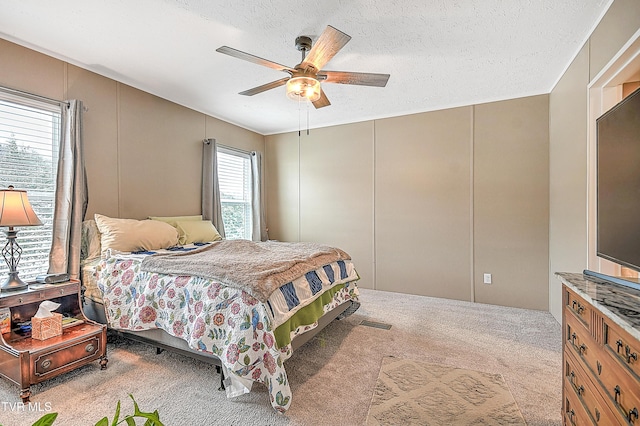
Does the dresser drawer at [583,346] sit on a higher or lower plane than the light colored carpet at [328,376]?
higher

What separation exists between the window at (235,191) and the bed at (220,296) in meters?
1.51

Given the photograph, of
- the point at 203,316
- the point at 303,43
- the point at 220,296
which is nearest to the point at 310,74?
the point at 303,43

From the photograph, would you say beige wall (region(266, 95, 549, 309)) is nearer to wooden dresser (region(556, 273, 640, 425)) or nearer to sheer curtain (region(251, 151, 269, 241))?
sheer curtain (region(251, 151, 269, 241))

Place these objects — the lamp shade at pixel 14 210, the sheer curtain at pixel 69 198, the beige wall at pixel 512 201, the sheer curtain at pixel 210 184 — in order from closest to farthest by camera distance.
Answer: the lamp shade at pixel 14 210 → the sheer curtain at pixel 69 198 → the beige wall at pixel 512 201 → the sheer curtain at pixel 210 184

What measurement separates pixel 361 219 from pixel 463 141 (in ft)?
5.79

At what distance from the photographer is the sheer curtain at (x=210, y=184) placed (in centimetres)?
423

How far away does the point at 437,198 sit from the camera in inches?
165

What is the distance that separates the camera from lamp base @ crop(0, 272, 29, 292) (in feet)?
7.00

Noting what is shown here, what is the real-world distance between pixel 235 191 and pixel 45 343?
3.12m

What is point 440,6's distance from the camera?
2.10 m

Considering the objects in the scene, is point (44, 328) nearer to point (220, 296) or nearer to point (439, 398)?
point (220, 296)

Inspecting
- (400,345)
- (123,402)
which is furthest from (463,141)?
(123,402)

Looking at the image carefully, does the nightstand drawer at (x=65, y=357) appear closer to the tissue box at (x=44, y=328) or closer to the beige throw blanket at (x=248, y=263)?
the tissue box at (x=44, y=328)

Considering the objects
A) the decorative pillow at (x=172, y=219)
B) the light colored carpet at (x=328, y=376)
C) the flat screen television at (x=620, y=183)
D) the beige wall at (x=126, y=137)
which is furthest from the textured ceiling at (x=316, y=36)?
the light colored carpet at (x=328, y=376)
